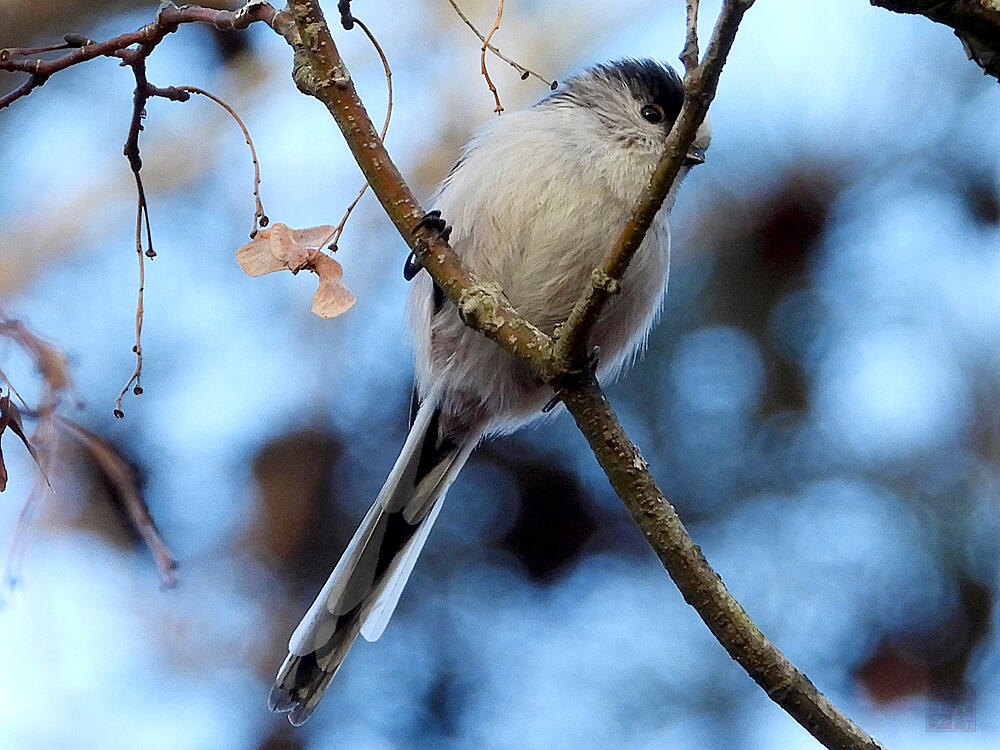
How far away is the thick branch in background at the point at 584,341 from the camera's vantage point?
139 centimetres

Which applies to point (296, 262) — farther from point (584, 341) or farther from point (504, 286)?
point (504, 286)

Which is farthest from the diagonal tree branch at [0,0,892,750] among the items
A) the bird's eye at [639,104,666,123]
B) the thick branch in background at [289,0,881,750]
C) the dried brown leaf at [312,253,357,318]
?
the bird's eye at [639,104,666,123]

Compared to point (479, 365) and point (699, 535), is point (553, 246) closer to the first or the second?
point (479, 365)

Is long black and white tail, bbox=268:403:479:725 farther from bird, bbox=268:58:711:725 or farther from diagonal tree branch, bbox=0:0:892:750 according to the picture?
diagonal tree branch, bbox=0:0:892:750

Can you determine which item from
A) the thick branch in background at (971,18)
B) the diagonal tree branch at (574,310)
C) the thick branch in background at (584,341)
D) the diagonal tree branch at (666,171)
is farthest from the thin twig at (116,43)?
the thick branch in background at (971,18)

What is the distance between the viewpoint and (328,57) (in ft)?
4.99

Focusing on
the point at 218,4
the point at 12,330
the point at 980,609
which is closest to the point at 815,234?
the point at 980,609

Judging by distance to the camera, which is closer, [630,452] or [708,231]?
[630,452]

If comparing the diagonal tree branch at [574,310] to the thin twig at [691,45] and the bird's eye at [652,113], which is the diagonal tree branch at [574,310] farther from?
the bird's eye at [652,113]

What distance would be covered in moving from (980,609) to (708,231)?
1.28 meters

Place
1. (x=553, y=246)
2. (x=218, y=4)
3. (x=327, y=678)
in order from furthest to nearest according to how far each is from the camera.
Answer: (x=218, y=4)
(x=553, y=246)
(x=327, y=678)

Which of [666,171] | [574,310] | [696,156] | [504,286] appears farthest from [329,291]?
[696,156]

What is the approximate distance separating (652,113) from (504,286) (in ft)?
1.90

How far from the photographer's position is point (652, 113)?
261 cm
